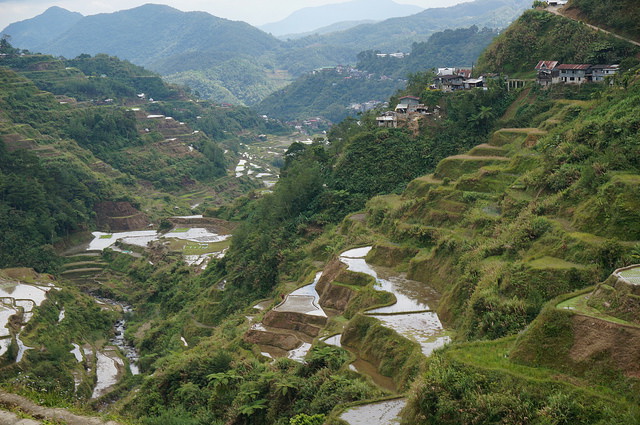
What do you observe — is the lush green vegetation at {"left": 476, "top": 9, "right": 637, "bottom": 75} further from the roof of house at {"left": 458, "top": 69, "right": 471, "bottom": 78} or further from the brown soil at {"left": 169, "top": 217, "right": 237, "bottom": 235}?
the brown soil at {"left": 169, "top": 217, "right": 237, "bottom": 235}

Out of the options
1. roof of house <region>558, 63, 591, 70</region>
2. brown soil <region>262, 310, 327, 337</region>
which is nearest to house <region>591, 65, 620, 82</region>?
roof of house <region>558, 63, 591, 70</region>

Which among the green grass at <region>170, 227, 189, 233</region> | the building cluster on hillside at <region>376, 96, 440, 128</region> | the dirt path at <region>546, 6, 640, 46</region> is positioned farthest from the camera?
the green grass at <region>170, 227, 189, 233</region>

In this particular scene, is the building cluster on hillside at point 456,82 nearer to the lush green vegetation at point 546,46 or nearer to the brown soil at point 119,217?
the lush green vegetation at point 546,46

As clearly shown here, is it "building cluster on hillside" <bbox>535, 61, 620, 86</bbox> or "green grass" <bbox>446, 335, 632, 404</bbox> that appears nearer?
"green grass" <bbox>446, 335, 632, 404</bbox>

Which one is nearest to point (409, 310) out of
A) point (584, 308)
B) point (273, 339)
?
point (273, 339)

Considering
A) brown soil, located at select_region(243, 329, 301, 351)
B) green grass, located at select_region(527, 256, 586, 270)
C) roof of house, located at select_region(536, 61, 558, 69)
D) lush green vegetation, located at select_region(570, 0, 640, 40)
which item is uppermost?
lush green vegetation, located at select_region(570, 0, 640, 40)

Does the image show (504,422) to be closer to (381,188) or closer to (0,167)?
(381,188)

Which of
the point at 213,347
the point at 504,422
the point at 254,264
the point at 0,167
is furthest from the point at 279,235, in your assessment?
the point at 0,167

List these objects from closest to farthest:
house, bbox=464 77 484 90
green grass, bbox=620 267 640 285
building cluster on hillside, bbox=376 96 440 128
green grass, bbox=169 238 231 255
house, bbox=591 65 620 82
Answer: green grass, bbox=620 267 640 285 < house, bbox=591 65 620 82 < house, bbox=464 77 484 90 < building cluster on hillside, bbox=376 96 440 128 < green grass, bbox=169 238 231 255
